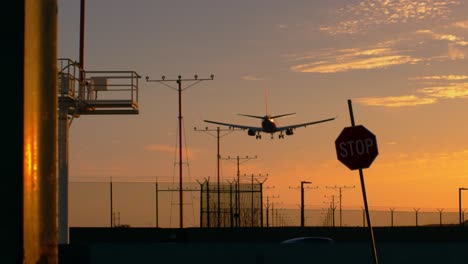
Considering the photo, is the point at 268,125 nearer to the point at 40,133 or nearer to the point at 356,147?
the point at 356,147

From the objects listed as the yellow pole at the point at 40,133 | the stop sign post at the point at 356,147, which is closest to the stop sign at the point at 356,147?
the stop sign post at the point at 356,147

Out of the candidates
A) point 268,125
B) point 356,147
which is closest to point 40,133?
point 356,147

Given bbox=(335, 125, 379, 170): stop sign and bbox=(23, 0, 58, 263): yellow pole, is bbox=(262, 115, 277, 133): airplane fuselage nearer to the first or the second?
bbox=(335, 125, 379, 170): stop sign

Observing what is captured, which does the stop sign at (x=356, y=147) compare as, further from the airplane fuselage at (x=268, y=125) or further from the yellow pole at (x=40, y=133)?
the airplane fuselage at (x=268, y=125)

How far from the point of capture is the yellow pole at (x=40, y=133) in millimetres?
3170

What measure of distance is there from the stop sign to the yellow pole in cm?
1065

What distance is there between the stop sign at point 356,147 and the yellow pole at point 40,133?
419 inches

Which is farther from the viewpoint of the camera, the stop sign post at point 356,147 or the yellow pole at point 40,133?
the stop sign post at point 356,147

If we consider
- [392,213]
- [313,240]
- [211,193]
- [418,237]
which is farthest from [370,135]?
[392,213]

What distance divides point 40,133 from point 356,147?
10.9 m

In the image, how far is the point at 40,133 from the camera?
130 inches

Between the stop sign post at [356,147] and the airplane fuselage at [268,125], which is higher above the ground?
the airplane fuselage at [268,125]
